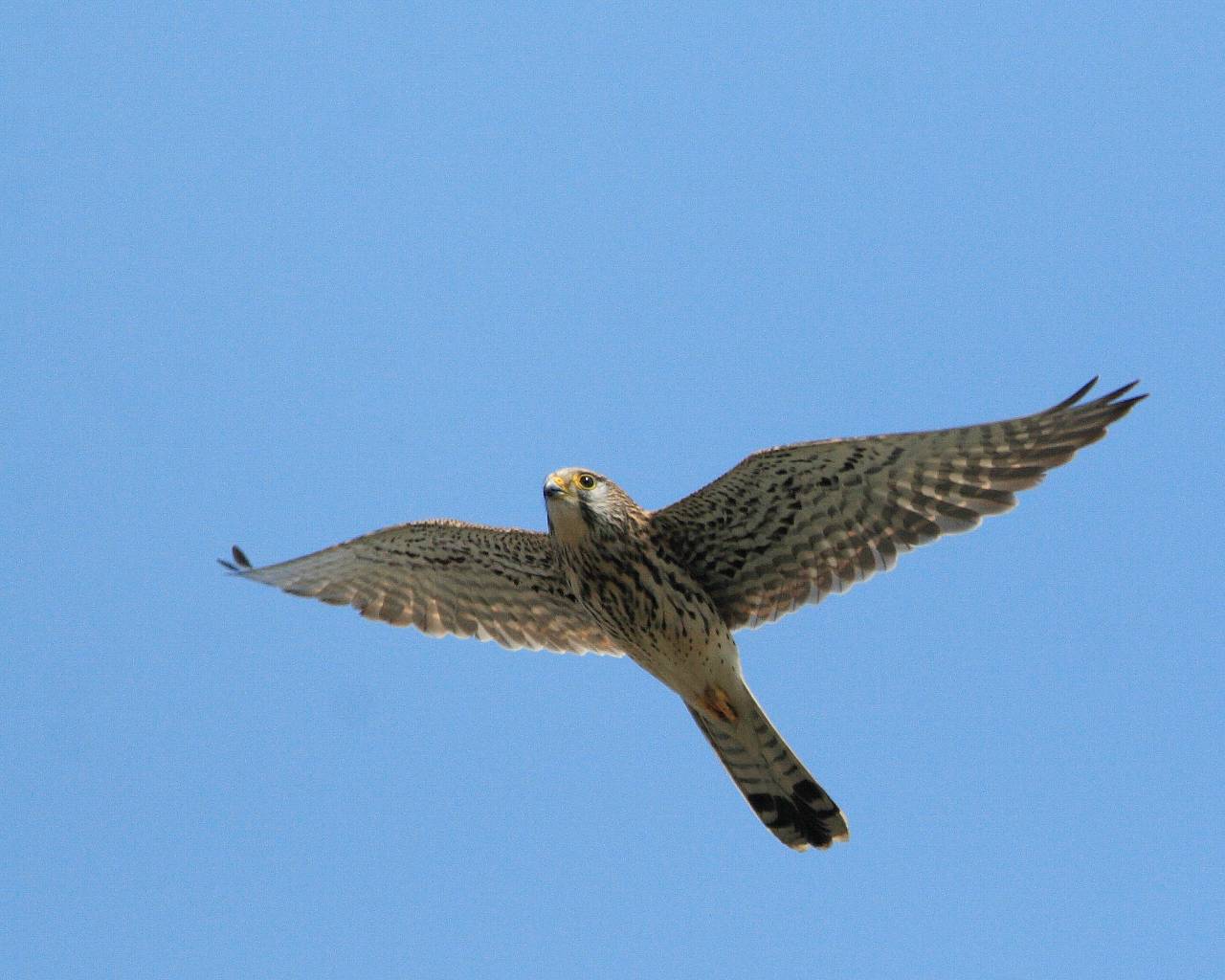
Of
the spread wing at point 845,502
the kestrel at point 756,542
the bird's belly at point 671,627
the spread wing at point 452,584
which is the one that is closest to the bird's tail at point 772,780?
the kestrel at point 756,542

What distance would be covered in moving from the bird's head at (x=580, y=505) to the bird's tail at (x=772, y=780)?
4.30 feet

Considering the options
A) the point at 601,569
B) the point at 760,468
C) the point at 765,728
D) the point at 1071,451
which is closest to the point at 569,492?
the point at 601,569

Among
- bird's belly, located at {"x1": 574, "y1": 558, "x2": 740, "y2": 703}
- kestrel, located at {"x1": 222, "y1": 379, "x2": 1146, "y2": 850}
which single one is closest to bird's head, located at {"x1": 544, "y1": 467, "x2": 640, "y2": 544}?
kestrel, located at {"x1": 222, "y1": 379, "x2": 1146, "y2": 850}

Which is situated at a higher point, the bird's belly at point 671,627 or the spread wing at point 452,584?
the spread wing at point 452,584

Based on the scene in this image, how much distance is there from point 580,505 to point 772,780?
2.07 m

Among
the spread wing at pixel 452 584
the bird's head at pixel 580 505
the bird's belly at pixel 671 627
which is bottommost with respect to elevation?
the bird's belly at pixel 671 627

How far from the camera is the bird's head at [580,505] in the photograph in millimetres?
9938

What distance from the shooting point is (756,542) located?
411 inches

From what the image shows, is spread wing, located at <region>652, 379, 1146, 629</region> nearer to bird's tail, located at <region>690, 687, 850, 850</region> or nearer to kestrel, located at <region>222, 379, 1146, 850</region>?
kestrel, located at <region>222, 379, 1146, 850</region>

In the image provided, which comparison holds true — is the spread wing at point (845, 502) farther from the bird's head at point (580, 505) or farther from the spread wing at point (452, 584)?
the spread wing at point (452, 584)

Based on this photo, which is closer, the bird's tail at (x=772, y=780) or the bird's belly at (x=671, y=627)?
the bird's belly at (x=671, y=627)

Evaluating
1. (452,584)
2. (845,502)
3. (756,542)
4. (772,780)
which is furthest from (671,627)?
(452,584)

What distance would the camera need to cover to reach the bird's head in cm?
994

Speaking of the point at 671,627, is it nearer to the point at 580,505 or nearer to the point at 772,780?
the point at 580,505
